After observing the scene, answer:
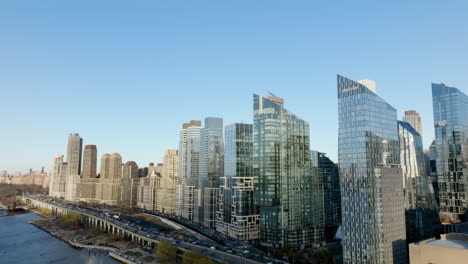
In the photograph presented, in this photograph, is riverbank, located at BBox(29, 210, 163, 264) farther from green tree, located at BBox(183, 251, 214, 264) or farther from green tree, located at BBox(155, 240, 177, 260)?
green tree, located at BBox(183, 251, 214, 264)

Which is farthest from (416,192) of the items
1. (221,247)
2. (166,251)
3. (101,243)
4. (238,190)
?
(101,243)

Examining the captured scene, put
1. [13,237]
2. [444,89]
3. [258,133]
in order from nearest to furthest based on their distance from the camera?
1. [444,89]
2. [258,133]
3. [13,237]

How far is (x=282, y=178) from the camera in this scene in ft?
435

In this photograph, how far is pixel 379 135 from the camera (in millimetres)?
89938

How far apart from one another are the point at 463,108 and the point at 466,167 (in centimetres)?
2249

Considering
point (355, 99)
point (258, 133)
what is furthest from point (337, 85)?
point (258, 133)

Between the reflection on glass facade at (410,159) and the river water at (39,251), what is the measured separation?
10819 cm

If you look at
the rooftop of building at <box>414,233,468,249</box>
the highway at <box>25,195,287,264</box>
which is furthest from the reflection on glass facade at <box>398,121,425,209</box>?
the highway at <box>25,195,287,264</box>

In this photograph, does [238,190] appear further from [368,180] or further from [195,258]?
[368,180]

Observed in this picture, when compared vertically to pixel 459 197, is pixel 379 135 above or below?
above

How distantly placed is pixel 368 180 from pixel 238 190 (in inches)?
2639

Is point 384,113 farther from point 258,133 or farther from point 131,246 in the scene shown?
point 131,246

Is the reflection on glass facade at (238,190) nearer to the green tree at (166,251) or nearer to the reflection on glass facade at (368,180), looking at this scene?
the green tree at (166,251)

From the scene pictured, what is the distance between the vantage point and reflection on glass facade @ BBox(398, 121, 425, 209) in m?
124
